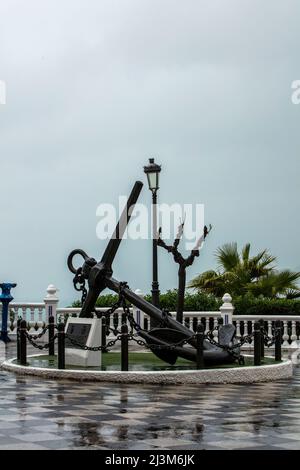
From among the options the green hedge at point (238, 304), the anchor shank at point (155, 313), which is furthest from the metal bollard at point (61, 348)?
the green hedge at point (238, 304)

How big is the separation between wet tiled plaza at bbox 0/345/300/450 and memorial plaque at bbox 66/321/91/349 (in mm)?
1771

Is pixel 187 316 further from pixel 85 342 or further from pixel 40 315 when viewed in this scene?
pixel 85 342

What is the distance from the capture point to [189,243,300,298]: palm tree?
32531mm

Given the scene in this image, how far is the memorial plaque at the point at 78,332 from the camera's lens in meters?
18.4

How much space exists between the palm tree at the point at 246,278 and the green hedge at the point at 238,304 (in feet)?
7.30

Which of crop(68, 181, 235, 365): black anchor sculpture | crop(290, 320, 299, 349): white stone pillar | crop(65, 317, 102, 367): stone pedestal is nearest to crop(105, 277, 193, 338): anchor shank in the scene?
crop(68, 181, 235, 365): black anchor sculpture

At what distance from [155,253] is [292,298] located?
1116 cm

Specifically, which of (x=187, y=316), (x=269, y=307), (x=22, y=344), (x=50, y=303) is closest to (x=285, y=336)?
(x=269, y=307)

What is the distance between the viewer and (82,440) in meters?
9.77

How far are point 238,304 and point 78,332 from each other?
12153mm

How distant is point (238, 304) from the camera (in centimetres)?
3002

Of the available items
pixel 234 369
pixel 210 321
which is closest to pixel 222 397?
pixel 234 369

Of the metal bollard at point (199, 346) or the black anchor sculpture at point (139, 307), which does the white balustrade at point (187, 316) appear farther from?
the metal bollard at point (199, 346)
